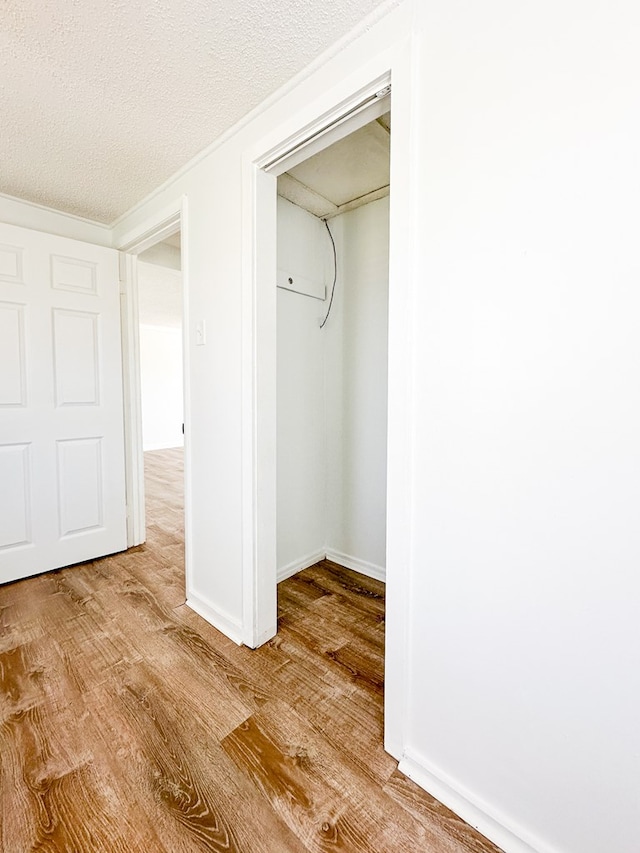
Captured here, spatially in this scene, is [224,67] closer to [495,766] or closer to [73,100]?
[73,100]

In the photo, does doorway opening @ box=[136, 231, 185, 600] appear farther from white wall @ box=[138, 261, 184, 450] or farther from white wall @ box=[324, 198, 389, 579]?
white wall @ box=[324, 198, 389, 579]

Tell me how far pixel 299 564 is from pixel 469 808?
5.22 feet

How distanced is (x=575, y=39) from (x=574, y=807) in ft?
5.41

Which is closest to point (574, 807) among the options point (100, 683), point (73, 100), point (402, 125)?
point (100, 683)

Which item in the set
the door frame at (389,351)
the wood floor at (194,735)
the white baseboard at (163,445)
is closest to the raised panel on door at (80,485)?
the wood floor at (194,735)

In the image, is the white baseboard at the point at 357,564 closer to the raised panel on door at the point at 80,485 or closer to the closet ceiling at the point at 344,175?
the raised panel on door at the point at 80,485

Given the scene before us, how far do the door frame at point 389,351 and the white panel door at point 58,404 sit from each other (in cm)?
148

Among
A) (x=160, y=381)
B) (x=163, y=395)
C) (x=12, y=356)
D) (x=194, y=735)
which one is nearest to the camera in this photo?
(x=194, y=735)

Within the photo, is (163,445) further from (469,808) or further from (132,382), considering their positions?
(469,808)

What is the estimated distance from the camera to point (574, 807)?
0.84 meters

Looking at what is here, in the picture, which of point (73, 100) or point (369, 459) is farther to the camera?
point (369, 459)

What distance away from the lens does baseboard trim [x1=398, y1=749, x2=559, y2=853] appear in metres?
0.92

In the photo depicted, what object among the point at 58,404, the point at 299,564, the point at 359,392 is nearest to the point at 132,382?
the point at 58,404

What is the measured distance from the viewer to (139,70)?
1.32 metres
